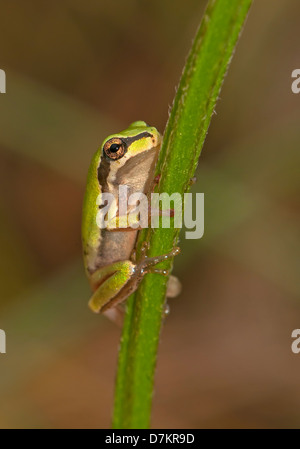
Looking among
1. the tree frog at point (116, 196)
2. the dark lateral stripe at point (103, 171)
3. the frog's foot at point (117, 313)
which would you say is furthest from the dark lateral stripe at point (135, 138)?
the frog's foot at point (117, 313)

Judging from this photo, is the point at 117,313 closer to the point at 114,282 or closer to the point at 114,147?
the point at 114,282

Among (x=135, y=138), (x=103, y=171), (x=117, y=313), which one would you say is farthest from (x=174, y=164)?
(x=117, y=313)

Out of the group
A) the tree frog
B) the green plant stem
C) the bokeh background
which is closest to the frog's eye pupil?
the tree frog

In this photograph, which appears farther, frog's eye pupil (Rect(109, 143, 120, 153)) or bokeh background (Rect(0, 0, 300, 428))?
bokeh background (Rect(0, 0, 300, 428))

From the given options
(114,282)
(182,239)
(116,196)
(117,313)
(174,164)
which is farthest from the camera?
(182,239)

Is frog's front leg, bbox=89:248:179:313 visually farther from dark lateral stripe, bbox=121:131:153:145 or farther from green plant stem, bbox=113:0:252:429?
dark lateral stripe, bbox=121:131:153:145

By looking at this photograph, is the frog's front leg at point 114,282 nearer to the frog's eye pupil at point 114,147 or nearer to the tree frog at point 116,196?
the tree frog at point 116,196

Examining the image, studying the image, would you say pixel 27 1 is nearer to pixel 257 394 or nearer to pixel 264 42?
pixel 264 42
